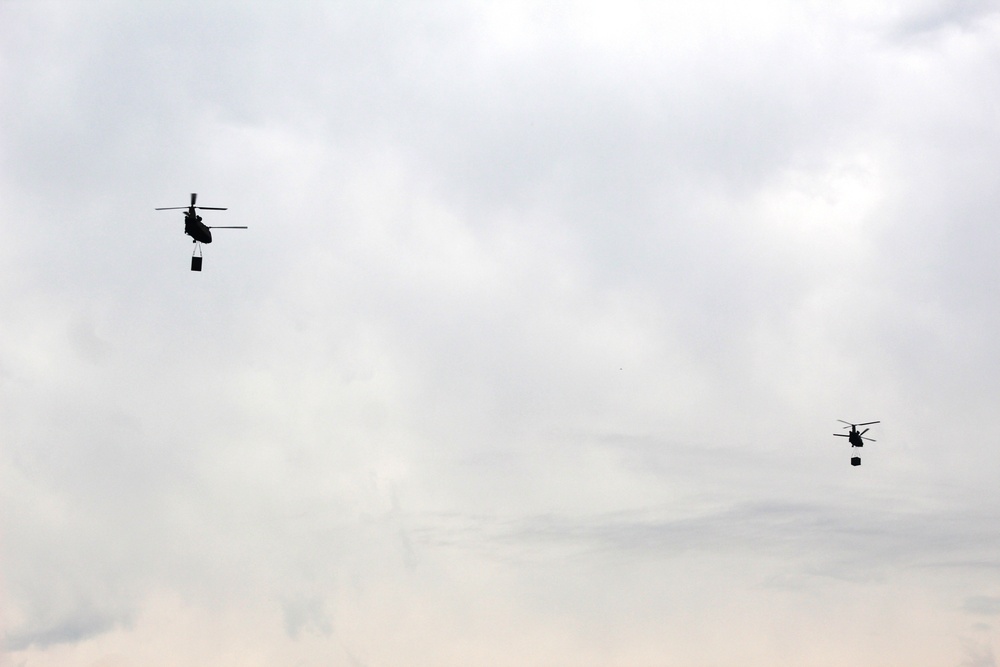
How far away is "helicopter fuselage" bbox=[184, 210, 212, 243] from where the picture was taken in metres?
154

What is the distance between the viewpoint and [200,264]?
5527 inches

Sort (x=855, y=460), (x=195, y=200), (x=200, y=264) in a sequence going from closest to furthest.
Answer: (x=200, y=264), (x=195, y=200), (x=855, y=460)

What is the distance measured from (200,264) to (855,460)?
119m

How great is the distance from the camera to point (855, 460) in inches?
7318

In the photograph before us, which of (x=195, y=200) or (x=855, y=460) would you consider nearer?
(x=195, y=200)

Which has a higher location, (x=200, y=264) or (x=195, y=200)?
(x=195, y=200)

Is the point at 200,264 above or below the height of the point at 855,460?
above

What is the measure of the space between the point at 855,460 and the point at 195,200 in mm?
122040

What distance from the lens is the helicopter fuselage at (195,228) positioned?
6070 inches

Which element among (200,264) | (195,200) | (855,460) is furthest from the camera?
(855,460)

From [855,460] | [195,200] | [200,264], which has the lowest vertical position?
[855,460]

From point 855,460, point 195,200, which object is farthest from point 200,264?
point 855,460

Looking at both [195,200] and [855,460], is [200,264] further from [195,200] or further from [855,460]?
[855,460]

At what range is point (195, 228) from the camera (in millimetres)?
155375
